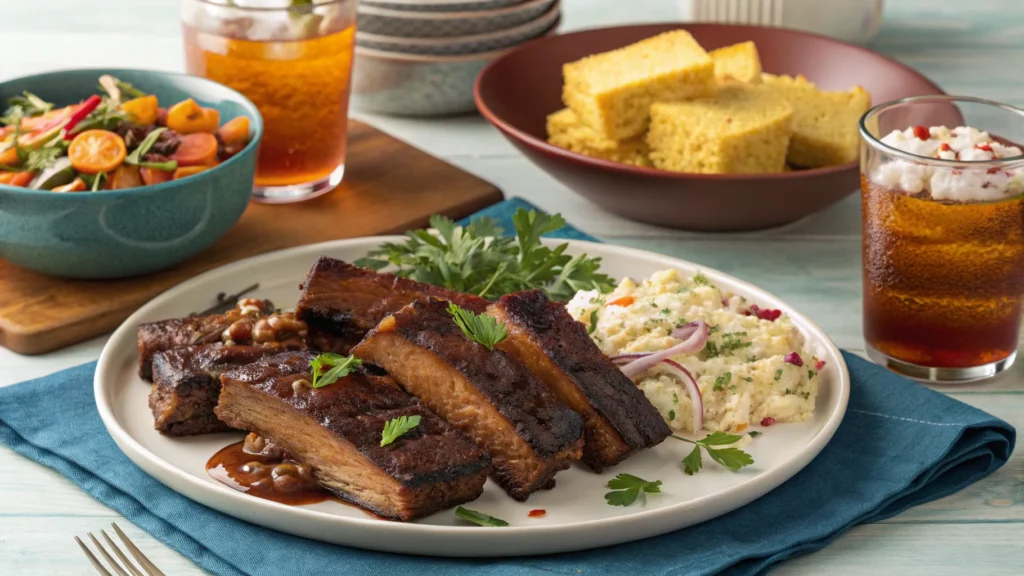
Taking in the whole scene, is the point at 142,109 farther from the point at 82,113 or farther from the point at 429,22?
the point at 429,22

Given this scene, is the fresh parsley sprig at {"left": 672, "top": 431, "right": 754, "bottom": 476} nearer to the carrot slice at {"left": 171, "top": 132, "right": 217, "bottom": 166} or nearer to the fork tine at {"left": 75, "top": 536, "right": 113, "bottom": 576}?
the fork tine at {"left": 75, "top": 536, "right": 113, "bottom": 576}

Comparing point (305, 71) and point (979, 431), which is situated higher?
point (305, 71)

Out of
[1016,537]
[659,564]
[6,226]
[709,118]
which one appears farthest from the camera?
[709,118]

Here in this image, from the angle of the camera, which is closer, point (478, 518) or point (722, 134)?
point (478, 518)

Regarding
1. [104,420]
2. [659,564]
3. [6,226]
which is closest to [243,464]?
[104,420]

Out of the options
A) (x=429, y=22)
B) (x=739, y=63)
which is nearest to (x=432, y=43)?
(x=429, y=22)

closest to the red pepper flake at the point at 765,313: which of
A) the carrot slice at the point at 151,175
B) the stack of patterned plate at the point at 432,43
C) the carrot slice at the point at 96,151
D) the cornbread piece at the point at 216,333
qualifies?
the cornbread piece at the point at 216,333

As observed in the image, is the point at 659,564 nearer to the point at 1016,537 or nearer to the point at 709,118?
the point at 1016,537

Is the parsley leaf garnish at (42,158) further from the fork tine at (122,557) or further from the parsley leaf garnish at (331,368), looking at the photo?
the fork tine at (122,557)
